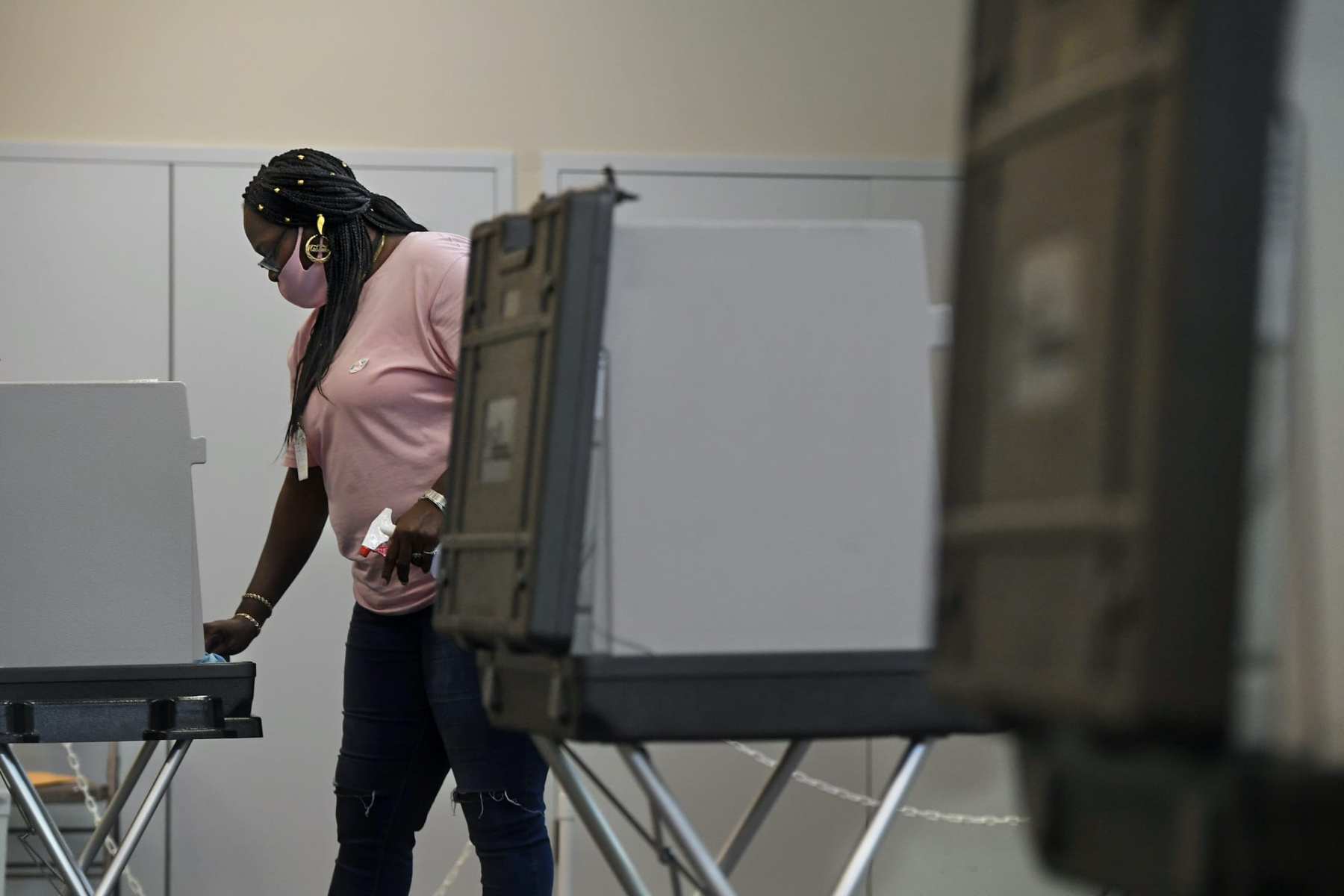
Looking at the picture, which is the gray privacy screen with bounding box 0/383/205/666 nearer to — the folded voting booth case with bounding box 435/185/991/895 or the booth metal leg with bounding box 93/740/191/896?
the booth metal leg with bounding box 93/740/191/896

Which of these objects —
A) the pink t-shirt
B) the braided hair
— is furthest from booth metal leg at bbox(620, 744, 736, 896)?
the braided hair

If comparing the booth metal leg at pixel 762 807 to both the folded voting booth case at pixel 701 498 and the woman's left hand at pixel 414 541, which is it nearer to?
the folded voting booth case at pixel 701 498

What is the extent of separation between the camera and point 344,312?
2105 millimetres

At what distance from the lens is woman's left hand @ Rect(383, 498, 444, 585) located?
6.04 ft

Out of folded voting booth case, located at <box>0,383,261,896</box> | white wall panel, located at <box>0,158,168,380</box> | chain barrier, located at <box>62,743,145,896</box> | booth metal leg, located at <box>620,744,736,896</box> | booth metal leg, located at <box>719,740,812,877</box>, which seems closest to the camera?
booth metal leg, located at <box>620,744,736,896</box>

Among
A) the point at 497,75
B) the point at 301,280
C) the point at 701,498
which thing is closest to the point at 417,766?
the point at 301,280

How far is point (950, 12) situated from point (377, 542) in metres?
2.12

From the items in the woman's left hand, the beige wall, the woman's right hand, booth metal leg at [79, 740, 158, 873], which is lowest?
booth metal leg at [79, 740, 158, 873]

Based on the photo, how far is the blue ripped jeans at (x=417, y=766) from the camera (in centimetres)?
182

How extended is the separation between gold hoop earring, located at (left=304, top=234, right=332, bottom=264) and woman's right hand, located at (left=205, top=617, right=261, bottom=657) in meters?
0.47

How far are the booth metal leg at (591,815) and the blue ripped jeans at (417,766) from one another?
0.45m

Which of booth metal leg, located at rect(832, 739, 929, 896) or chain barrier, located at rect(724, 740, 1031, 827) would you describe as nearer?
booth metal leg, located at rect(832, 739, 929, 896)

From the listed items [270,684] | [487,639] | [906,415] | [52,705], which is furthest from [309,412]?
[270,684]

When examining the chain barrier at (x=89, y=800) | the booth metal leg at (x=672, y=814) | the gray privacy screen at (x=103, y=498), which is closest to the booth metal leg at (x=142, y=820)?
the gray privacy screen at (x=103, y=498)
